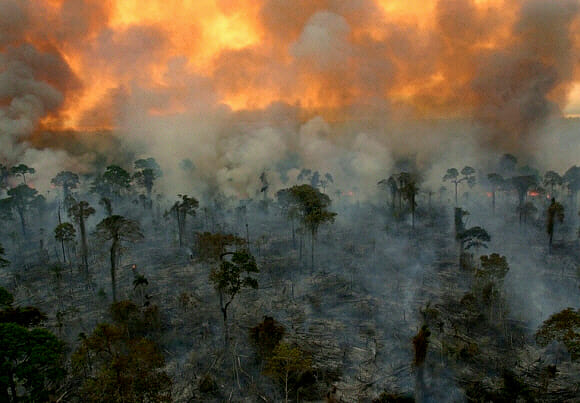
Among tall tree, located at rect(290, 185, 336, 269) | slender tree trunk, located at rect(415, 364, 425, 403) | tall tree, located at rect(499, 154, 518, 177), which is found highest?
tall tree, located at rect(499, 154, 518, 177)

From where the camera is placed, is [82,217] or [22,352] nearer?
[22,352]

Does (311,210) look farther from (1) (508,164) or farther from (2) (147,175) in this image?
(1) (508,164)

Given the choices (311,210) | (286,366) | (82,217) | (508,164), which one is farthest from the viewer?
(508,164)

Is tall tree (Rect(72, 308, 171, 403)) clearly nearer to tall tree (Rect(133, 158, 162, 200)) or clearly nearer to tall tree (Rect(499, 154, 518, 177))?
tall tree (Rect(133, 158, 162, 200))

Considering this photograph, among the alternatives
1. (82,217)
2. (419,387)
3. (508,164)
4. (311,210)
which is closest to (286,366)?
(419,387)

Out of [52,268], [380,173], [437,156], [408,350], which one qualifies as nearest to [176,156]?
[380,173]

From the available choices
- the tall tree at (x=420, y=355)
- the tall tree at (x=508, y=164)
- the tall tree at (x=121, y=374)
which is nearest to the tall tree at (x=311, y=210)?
the tall tree at (x=420, y=355)

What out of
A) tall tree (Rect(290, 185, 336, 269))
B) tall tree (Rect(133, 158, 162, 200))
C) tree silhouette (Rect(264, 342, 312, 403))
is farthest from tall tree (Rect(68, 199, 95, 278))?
tree silhouette (Rect(264, 342, 312, 403))

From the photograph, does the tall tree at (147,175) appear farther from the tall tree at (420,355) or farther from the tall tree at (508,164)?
the tall tree at (508,164)
